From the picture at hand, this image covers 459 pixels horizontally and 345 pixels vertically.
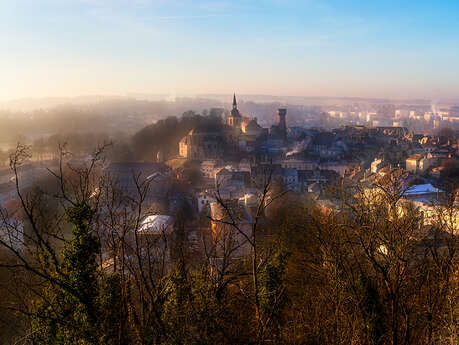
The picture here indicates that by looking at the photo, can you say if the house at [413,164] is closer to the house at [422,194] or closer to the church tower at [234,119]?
the house at [422,194]

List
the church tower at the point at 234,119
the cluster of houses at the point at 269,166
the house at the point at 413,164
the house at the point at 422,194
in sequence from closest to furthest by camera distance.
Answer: the house at the point at 422,194
the cluster of houses at the point at 269,166
the house at the point at 413,164
the church tower at the point at 234,119

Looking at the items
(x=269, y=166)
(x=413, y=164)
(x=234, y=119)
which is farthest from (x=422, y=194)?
(x=234, y=119)

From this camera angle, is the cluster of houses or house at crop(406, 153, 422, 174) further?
house at crop(406, 153, 422, 174)

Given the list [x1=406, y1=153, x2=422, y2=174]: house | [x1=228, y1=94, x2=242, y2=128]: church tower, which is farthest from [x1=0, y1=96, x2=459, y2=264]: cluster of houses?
[x1=228, y1=94, x2=242, y2=128]: church tower

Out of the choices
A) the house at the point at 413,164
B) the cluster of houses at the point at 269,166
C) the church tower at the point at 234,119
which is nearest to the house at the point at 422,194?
the cluster of houses at the point at 269,166

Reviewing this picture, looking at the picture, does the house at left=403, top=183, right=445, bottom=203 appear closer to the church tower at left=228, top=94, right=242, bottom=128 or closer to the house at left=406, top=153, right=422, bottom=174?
the house at left=406, top=153, right=422, bottom=174

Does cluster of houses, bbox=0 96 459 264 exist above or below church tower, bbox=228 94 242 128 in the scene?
below

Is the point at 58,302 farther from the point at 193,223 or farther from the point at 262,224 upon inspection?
the point at 193,223

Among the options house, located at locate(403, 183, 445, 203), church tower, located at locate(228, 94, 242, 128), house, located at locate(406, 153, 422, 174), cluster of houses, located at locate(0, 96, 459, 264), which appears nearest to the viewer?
house, located at locate(403, 183, 445, 203)

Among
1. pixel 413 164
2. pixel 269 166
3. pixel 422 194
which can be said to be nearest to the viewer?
pixel 422 194

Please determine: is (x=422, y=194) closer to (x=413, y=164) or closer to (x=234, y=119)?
(x=413, y=164)

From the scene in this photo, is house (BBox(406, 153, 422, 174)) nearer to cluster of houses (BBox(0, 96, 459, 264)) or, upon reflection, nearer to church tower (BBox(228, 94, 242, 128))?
cluster of houses (BBox(0, 96, 459, 264))

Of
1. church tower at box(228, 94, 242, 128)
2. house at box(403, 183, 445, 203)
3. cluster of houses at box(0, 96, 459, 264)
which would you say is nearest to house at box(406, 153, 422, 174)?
cluster of houses at box(0, 96, 459, 264)

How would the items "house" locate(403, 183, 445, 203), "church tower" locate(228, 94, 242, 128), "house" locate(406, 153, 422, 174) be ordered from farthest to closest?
"church tower" locate(228, 94, 242, 128)
"house" locate(406, 153, 422, 174)
"house" locate(403, 183, 445, 203)
